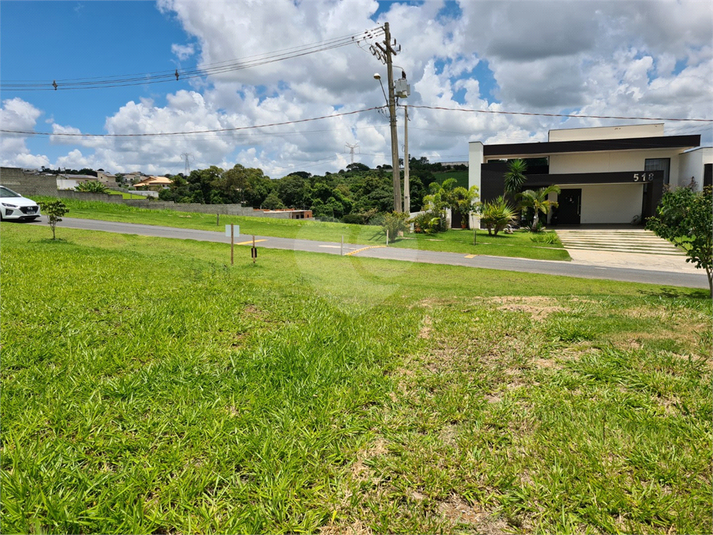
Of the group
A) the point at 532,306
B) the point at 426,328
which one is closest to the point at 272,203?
the point at 532,306

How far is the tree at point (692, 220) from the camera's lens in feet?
31.8

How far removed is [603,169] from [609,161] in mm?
716

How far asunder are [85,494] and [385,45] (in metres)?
25.8

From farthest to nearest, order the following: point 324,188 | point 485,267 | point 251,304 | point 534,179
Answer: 1. point 324,188
2. point 534,179
3. point 485,267
4. point 251,304

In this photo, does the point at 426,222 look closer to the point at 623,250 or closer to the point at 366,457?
the point at 623,250

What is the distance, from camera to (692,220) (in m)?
9.80

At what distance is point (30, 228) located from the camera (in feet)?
51.5

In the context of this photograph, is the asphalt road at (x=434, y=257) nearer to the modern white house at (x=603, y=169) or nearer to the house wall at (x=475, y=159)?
the house wall at (x=475, y=159)

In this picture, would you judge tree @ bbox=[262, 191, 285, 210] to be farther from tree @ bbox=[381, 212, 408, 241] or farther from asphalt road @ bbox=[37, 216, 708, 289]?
tree @ bbox=[381, 212, 408, 241]

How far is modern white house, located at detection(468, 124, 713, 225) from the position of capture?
29.4 m

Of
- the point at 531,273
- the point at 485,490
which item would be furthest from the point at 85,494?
the point at 531,273

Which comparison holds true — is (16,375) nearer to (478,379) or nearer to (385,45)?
(478,379)

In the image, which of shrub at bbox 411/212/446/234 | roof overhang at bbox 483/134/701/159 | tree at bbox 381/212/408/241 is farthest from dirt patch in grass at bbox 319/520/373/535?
roof overhang at bbox 483/134/701/159

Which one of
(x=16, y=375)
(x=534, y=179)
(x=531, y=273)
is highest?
(x=534, y=179)
